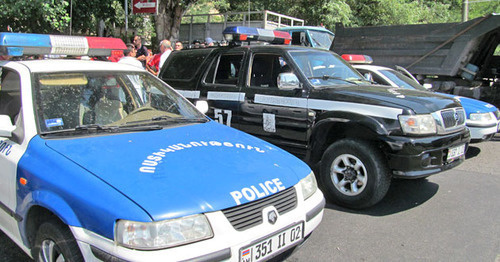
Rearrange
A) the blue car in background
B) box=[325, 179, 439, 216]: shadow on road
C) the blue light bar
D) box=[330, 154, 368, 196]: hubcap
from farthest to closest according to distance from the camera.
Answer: the blue car in background
box=[325, 179, 439, 216]: shadow on road
box=[330, 154, 368, 196]: hubcap
the blue light bar

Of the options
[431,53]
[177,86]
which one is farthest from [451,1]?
[177,86]

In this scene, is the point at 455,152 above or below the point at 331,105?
below

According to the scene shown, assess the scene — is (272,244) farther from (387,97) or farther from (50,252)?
(387,97)

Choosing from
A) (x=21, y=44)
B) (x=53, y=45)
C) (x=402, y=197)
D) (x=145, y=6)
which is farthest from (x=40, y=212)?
(x=145, y=6)

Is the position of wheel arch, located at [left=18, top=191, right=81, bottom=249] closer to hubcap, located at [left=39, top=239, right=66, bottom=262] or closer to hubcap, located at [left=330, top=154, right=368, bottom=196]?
hubcap, located at [left=39, top=239, right=66, bottom=262]

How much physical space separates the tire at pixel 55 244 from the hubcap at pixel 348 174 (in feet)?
9.45

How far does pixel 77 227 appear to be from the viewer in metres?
2.05

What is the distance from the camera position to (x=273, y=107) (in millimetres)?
4770

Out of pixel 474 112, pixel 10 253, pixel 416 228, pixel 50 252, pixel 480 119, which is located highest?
pixel 474 112

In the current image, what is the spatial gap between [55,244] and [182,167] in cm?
86

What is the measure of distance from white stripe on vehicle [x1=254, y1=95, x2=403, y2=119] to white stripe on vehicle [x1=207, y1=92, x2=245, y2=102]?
0.25m

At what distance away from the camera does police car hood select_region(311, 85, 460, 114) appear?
3.95 metres

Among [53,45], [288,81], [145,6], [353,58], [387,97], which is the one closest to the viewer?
[53,45]

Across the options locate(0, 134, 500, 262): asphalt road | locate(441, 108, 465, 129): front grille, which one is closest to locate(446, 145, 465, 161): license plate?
locate(441, 108, 465, 129): front grille
